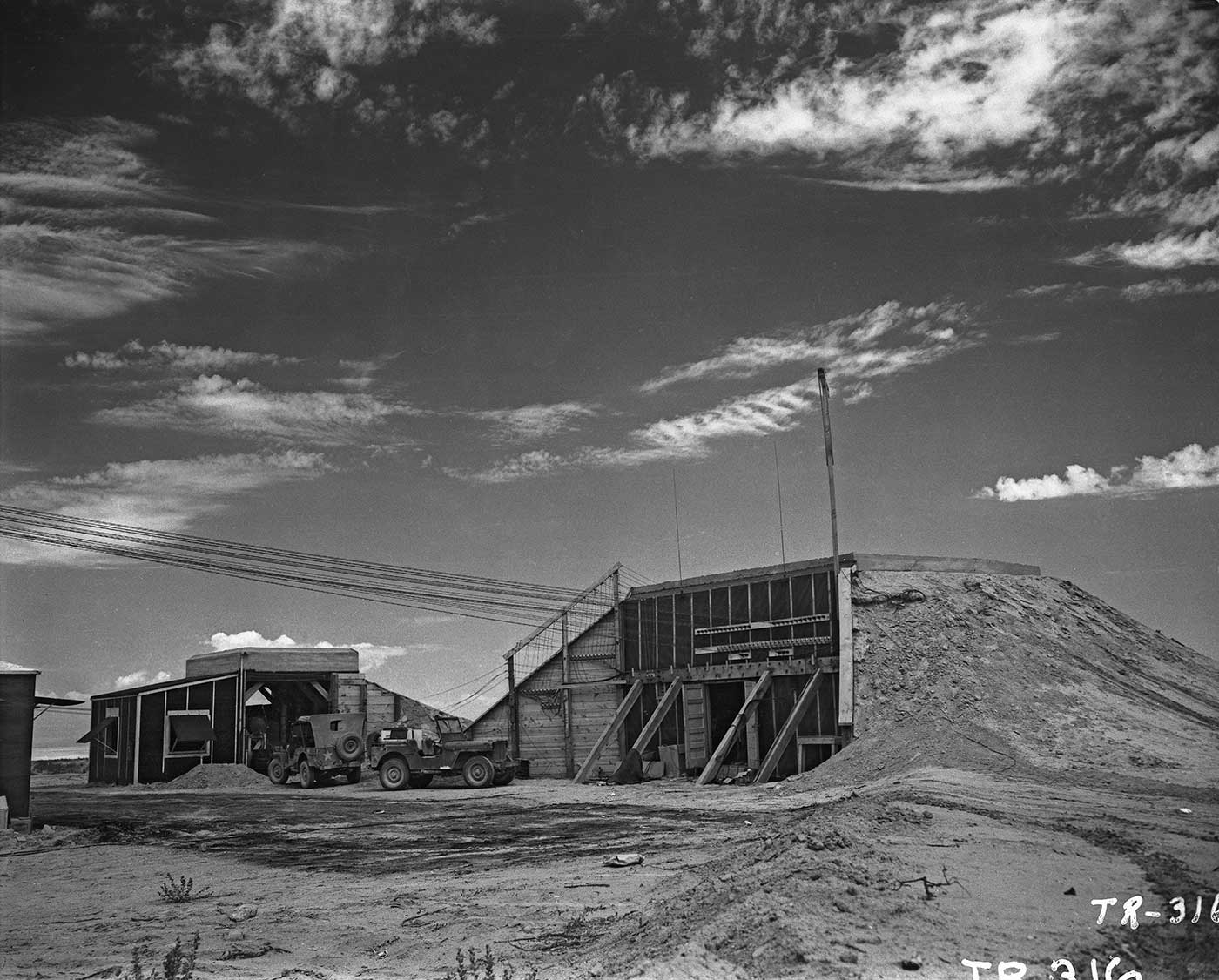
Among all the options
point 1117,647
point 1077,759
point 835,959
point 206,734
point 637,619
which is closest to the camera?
point 835,959

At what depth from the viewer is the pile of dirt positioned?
123 feet

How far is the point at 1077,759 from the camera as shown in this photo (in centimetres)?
2202

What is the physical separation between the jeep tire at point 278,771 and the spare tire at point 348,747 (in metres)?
2.61

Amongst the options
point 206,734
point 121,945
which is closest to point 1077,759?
point 121,945

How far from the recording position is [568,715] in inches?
1423

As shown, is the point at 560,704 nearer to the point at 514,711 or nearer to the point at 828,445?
the point at 514,711

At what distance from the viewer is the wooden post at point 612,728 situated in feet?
106

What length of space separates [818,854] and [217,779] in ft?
107

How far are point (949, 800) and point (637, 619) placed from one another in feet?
64.4

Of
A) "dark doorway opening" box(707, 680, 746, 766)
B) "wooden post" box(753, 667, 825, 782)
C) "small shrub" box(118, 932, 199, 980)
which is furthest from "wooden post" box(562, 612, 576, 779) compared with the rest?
"small shrub" box(118, 932, 199, 980)

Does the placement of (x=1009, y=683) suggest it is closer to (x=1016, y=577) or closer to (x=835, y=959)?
(x=1016, y=577)

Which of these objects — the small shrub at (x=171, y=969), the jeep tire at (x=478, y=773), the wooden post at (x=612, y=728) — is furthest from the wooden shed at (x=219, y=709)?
the small shrub at (x=171, y=969)

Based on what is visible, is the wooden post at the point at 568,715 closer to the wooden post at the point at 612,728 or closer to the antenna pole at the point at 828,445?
the wooden post at the point at 612,728

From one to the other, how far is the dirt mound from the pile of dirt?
22430mm
